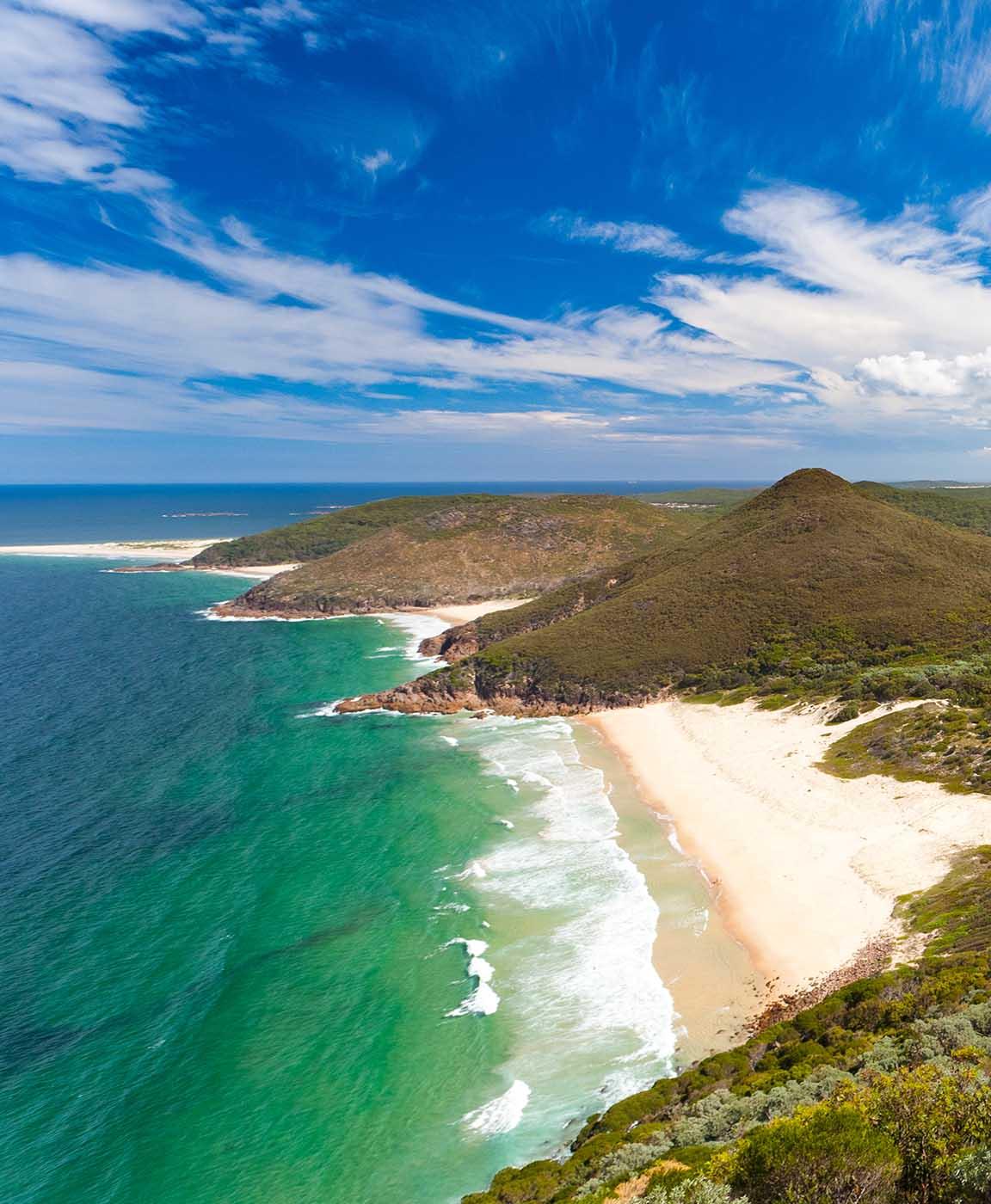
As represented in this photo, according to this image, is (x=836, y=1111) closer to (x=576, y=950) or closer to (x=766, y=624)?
(x=576, y=950)

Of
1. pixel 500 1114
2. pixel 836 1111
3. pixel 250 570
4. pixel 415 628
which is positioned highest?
pixel 836 1111

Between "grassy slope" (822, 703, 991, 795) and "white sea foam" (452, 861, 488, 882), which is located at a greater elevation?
"grassy slope" (822, 703, 991, 795)

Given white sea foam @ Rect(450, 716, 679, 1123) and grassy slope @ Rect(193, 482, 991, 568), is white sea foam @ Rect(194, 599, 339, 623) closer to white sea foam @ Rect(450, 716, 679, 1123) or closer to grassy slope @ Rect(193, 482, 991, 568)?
grassy slope @ Rect(193, 482, 991, 568)

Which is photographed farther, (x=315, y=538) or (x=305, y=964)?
(x=315, y=538)

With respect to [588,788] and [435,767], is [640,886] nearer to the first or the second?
[588,788]

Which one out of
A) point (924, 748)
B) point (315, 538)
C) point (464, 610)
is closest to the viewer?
point (924, 748)

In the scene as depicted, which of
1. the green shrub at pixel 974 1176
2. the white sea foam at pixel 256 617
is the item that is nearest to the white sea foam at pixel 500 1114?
the green shrub at pixel 974 1176

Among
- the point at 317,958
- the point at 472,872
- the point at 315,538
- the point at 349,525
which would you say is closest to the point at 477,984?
the point at 317,958

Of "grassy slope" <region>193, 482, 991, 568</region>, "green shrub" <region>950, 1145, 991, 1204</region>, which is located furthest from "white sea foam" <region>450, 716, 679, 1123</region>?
"grassy slope" <region>193, 482, 991, 568</region>
